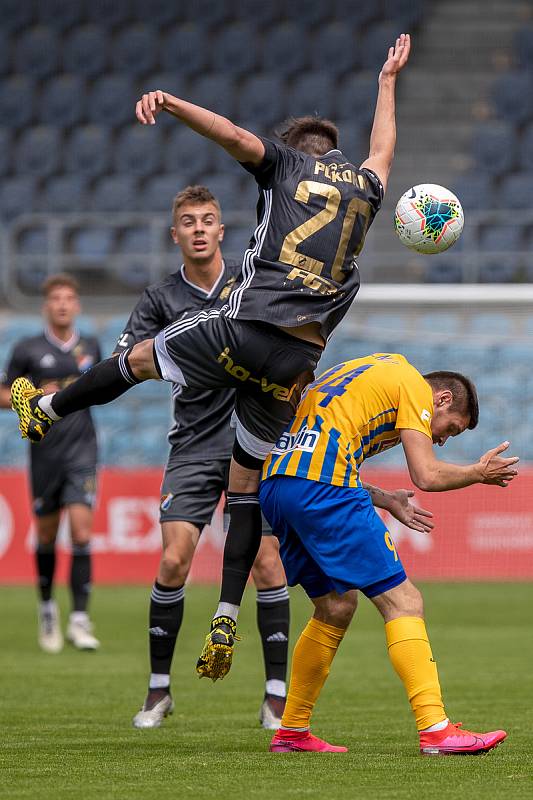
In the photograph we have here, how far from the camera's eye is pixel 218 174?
18688 millimetres

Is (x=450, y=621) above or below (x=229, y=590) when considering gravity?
below

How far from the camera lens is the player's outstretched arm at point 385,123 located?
18.4 ft

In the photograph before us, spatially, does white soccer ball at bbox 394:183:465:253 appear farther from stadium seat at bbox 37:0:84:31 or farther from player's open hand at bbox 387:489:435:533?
stadium seat at bbox 37:0:84:31

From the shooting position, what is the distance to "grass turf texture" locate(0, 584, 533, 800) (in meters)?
4.45

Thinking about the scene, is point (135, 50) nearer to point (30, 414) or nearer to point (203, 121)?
point (30, 414)

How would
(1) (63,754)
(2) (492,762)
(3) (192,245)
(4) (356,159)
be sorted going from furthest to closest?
1. (4) (356,159)
2. (3) (192,245)
3. (1) (63,754)
4. (2) (492,762)

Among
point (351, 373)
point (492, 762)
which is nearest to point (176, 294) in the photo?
point (351, 373)

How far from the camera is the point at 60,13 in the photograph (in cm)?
2070

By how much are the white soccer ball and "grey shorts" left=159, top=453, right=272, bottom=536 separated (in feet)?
5.21

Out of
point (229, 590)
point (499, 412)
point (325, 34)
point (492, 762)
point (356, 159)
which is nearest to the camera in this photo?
point (492, 762)

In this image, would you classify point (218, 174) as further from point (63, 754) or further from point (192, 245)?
point (63, 754)

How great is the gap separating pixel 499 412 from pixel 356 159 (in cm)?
572

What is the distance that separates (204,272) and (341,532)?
2141mm

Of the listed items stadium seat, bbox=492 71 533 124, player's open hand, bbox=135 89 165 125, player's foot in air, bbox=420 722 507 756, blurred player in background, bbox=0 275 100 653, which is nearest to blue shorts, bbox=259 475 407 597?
player's foot in air, bbox=420 722 507 756
